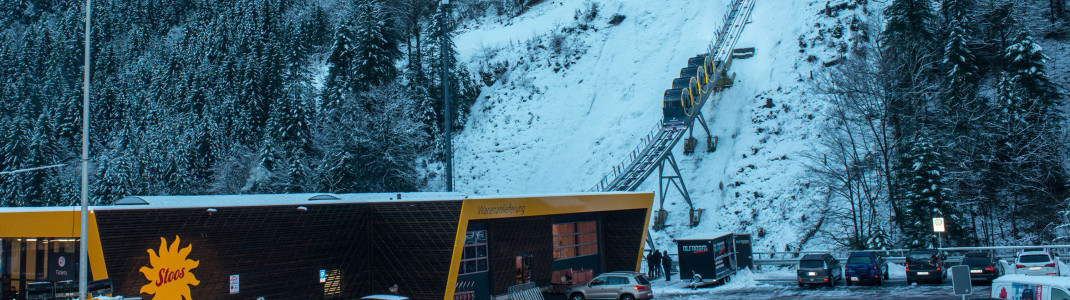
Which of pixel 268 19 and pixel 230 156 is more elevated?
pixel 268 19

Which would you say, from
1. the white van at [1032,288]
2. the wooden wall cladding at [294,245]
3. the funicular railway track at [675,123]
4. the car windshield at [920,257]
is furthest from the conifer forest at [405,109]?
the white van at [1032,288]

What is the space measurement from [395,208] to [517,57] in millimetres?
42631

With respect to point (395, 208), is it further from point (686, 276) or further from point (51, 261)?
point (686, 276)

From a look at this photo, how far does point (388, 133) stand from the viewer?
49281 mm

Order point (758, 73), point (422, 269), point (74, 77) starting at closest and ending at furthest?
point (422, 269), point (758, 73), point (74, 77)

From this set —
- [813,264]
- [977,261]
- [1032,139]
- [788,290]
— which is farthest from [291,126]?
[1032,139]

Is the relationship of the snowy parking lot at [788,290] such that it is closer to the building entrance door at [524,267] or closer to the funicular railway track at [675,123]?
the building entrance door at [524,267]

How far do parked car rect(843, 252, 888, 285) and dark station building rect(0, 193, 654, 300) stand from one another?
408 inches

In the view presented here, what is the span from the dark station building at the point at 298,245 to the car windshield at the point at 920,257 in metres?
12.3

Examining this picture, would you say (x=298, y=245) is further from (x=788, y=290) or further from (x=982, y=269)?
(x=982, y=269)

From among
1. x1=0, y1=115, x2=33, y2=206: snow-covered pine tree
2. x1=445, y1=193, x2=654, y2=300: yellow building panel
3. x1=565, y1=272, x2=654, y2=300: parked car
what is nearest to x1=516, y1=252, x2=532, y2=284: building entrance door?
x1=445, y1=193, x2=654, y2=300: yellow building panel

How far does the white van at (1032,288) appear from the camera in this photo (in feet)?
53.1

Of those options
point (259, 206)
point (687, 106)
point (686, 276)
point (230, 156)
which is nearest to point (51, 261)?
point (259, 206)

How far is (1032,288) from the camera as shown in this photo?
1667 cm
